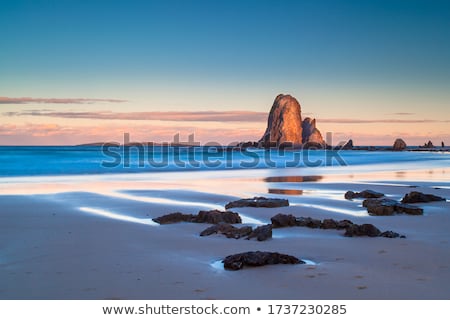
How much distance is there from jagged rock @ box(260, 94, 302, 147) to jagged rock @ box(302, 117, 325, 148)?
3.62 m

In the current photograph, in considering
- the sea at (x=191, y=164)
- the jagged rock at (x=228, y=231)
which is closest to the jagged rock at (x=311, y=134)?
the sea at (x=191, y=164)

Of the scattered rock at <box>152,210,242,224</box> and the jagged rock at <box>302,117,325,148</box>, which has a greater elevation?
the jagged rock at <box>302,117,325,148</box>

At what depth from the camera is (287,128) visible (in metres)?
149

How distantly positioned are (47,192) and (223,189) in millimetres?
5941

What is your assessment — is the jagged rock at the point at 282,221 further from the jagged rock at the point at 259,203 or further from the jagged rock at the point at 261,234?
the jagged rock at the point at 259,203

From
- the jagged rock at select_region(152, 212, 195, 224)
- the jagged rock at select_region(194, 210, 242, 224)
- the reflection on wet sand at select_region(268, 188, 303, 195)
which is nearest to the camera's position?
the jagged rock at select_region(194, 210, 242, 224)

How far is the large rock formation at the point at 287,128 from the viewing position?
147750 mm

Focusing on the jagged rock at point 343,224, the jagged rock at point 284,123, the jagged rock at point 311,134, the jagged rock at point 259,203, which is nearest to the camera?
the jagged rock at point 343,224

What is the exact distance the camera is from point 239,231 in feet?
26.8

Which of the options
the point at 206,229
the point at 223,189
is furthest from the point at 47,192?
the point at 206,229

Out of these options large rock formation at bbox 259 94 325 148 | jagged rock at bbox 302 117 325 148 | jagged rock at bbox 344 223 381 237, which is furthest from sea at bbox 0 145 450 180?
jagged rock at bbox 302 117 325 148

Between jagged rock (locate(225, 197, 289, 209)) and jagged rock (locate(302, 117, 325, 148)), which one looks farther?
jagged rock (locate(302, 117, 325, 148))

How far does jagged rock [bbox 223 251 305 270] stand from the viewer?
20.1ft

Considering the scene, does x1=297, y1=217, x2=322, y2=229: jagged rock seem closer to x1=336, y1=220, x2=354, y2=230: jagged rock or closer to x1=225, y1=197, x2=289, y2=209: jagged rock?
x1=336, y1=220, x2=354, y2=230: jagged rock
